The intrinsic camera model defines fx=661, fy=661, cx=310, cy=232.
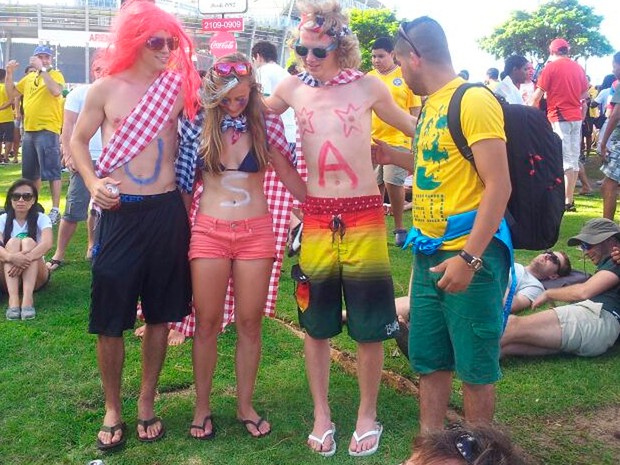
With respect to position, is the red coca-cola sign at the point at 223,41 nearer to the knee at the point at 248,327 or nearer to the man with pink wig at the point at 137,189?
the man with pink wig at the point at 137,189

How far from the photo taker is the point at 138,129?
332 cm

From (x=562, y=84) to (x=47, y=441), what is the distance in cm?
841

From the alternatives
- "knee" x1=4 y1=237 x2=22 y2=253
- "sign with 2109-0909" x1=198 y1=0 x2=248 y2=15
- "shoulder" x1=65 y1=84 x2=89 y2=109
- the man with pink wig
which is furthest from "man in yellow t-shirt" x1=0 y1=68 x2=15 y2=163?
the man with pink wig

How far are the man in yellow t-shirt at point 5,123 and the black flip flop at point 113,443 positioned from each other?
1105cm

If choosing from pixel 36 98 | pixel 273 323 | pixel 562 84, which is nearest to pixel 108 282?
pixel 273 323

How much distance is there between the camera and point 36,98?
360 inches

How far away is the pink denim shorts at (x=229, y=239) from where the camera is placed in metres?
3.38

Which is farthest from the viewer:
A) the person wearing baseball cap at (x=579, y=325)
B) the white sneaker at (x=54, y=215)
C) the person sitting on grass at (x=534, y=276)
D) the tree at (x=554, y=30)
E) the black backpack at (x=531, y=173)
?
the tree at (x=554, y=30)

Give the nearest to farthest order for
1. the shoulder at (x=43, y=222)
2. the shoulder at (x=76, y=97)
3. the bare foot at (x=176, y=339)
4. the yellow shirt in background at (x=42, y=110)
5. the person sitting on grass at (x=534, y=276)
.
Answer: the bare foot at (x=176, y=339) < the person sitting on grass at (x=534, y=276) < the shoulder at (x=43, y=222) < the shoulder at (x=76, y=97) < the yellow shirt in background at (x=42, y=110)

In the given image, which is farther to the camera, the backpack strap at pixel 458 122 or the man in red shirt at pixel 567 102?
the man in red shirt at pixel 567 102

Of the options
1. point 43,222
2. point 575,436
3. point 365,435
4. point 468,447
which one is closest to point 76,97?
point 43,222

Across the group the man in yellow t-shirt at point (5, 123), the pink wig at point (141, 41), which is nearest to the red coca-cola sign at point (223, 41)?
the pink wig at point (141, 41)

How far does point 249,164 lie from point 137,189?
0.59m

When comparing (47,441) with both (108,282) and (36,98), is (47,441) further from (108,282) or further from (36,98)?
(36,98)
